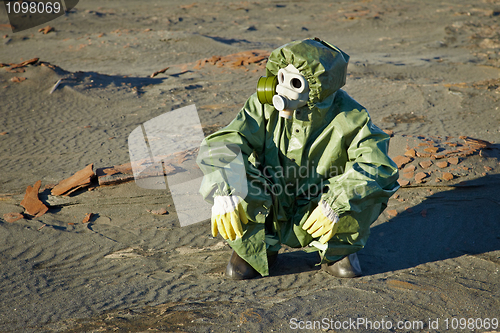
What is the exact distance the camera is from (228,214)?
2.44 m

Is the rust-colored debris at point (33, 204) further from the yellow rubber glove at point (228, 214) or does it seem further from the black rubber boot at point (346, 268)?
the black rubber boot at point (346, 268)

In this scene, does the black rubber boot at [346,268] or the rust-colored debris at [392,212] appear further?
the rust-colored debris at [392,212]

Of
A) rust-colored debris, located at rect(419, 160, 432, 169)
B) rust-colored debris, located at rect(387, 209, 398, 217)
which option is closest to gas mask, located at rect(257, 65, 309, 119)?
rust-colored debris, located at rect(387, 209, 398, 217)

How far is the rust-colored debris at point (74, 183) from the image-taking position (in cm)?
413

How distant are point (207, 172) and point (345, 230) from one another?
99 centimetres

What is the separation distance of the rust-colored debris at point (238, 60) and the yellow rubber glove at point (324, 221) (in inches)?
261

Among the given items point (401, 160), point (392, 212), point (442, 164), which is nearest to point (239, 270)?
point (392, 212)

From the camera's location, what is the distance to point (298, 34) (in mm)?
11820

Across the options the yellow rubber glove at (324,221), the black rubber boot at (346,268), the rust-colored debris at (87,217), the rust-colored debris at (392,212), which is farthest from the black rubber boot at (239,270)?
the rust-colored debris at (87,217)

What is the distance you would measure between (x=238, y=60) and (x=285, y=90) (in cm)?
666

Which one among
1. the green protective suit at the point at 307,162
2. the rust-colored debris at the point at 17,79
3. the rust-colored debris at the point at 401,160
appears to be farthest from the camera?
the rust-colored debris at the point at 17,79

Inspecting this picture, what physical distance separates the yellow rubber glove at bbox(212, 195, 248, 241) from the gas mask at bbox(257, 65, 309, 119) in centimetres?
65

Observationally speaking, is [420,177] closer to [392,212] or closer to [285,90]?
[392,212]

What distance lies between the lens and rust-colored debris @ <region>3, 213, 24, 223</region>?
12.1ft
